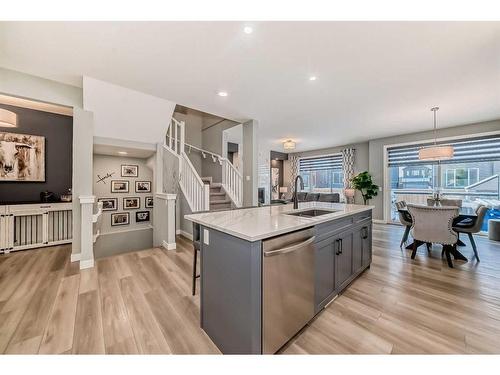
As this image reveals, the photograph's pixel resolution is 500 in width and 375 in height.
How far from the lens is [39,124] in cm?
423

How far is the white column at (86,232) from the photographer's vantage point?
10.2ft

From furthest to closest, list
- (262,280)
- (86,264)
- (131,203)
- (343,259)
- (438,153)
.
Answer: (131,203) < (438,153) < (86,264) < (343,259) < (262,280)

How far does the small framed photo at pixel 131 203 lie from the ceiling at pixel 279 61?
10.3ft

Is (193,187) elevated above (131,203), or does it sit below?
above

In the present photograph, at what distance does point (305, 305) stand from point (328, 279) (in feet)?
1.48

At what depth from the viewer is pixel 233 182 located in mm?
5281

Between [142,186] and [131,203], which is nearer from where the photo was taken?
[131,203]

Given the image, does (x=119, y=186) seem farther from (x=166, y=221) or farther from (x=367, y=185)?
(x=367, y=185)

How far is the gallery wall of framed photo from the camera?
5062 millimetres

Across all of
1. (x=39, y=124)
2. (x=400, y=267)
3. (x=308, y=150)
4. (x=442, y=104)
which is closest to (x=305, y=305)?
(x=400, y=267)

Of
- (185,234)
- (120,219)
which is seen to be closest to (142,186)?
(120,219)

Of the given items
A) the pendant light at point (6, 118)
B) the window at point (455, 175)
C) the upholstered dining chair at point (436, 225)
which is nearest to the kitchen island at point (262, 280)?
the upholstered dining chair at point (436, 225)

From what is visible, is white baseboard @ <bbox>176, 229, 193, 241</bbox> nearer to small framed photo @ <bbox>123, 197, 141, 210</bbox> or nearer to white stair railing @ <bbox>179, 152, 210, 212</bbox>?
white stair railing @ <bbox>179, 152, 210, 212</bbox>

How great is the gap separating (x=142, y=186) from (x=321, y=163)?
6901 mm
